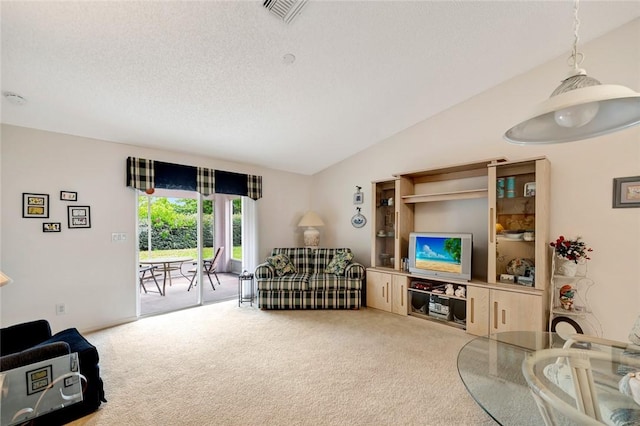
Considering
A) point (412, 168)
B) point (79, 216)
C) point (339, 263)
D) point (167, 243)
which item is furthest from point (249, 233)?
point (412, 168)

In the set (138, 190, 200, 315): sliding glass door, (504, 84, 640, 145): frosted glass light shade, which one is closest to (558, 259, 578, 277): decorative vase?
(504, 84, 640, 145): frosted glass light shade

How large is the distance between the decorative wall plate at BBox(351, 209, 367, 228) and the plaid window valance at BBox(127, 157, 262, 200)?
5.87 feet

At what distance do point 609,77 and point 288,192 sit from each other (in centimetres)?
459

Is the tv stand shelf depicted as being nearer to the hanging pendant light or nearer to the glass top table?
the glass top table

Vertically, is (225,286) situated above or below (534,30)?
below

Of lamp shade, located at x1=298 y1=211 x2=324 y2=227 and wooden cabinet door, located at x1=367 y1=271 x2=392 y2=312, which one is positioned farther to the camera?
lamp shade, located at x1=298 y1=211 x2=324 y2=227

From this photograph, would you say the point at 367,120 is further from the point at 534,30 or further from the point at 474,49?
the point at 534,30

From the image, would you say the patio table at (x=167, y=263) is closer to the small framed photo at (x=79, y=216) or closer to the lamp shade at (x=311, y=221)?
the small framed photo at (x=79, y=216)

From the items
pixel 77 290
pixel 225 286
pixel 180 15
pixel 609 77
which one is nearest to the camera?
pixel 180 15

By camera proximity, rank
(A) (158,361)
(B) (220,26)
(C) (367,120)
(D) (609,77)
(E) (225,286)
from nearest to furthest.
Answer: (B) (220,26) < (A) (158,361) < (D) (609,77) < (C) (367,120) < (E) (225,286)

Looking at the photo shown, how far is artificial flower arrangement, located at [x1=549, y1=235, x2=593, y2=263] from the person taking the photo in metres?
2.65

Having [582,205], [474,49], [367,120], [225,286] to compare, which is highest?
[474,49]

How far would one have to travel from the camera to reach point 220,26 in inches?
80.0

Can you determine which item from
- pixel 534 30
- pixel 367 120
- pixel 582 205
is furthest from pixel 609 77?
pixel 367 120
